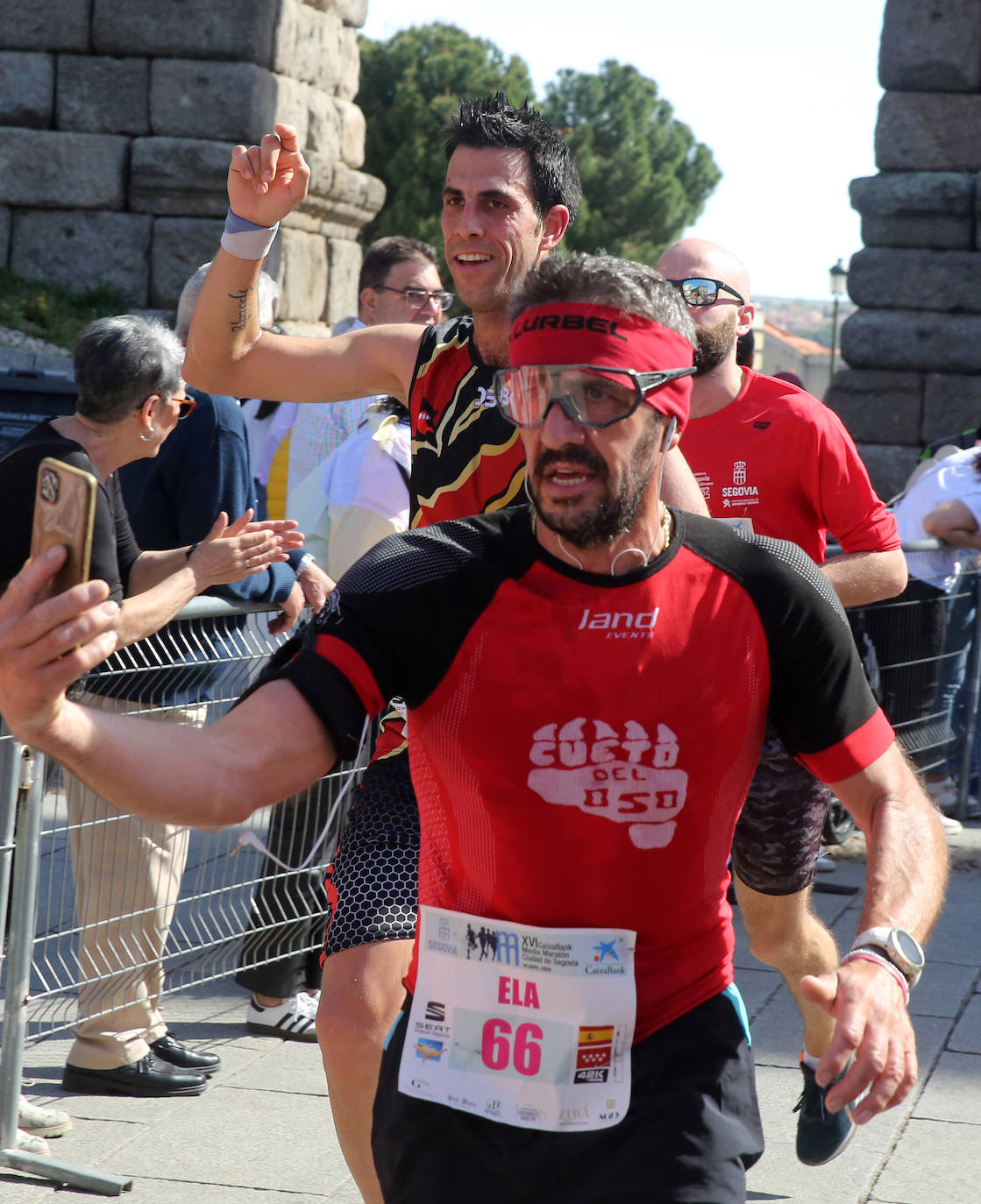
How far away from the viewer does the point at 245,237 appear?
11.3 ft

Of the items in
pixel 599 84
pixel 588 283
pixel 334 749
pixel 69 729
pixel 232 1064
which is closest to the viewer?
pixel 69 729

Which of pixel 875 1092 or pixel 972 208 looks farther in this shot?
pixel 972 208

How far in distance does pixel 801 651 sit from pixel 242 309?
178 centimetres

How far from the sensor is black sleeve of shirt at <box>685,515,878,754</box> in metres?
2.32

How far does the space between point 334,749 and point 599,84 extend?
63809 millimetres

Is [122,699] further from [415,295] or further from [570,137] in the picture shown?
[570,137]

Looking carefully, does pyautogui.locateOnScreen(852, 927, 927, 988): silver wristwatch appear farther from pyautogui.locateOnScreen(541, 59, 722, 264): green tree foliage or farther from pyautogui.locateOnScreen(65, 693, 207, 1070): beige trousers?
pyautogui.locateOnScreen(541, 59, 722, 264): green tree foliage

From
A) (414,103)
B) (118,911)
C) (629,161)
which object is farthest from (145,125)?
(629,161)

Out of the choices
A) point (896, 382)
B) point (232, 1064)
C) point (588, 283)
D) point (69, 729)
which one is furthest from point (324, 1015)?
point (896, 382)

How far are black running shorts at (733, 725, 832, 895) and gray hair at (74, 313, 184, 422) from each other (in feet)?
6.23

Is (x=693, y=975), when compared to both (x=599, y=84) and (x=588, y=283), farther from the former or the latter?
(x=599, y=84)

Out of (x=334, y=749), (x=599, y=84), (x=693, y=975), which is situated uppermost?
(x=599, y=84)

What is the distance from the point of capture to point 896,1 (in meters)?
12.1

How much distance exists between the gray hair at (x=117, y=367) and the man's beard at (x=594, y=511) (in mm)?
2192
